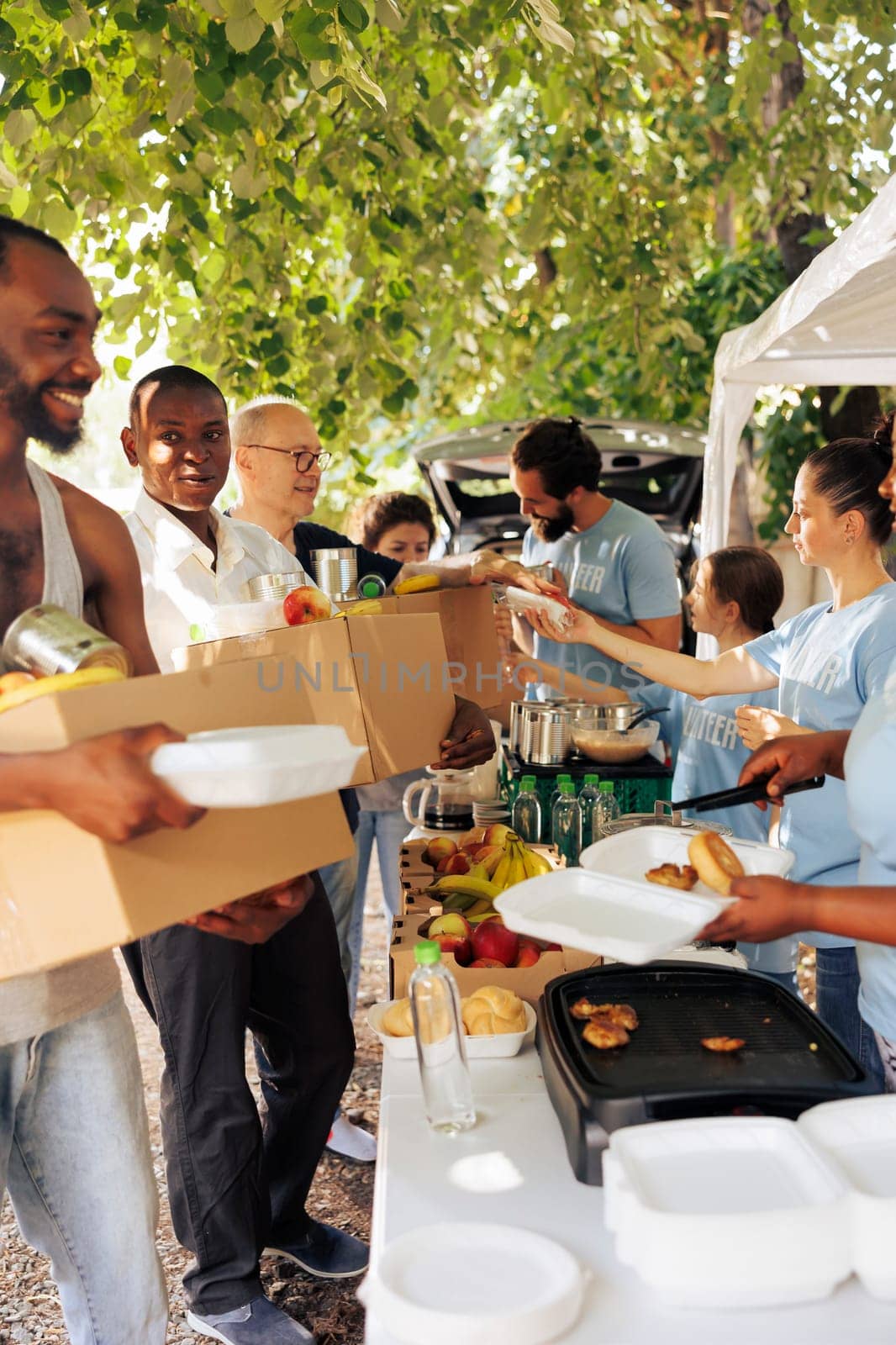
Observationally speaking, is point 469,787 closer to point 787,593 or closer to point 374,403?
point 374,403

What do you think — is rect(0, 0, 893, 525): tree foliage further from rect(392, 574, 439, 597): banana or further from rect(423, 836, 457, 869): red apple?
rect(423, 836, 457, 869): red apple

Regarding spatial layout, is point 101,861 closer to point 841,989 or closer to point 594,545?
point 841,989

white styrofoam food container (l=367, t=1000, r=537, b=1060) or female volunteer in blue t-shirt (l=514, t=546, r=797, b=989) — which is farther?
female volunteer in blue t-shirt (l=514, t=546, r=797, b=989)

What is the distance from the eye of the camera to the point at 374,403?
7.48 metres

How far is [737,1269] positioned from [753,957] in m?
2.18

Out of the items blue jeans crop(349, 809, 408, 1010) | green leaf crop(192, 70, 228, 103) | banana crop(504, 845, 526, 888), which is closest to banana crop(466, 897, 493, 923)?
banana crop(504, 845, 526, 888)

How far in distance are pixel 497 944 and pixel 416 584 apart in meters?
1.19

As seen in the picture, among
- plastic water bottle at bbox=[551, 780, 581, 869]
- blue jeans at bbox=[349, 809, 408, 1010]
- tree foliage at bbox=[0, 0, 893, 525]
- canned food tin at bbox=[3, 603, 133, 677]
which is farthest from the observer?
blue jeans at bbox=[349, 809, 408, 1010]

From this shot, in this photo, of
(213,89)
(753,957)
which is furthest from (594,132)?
(753,957)

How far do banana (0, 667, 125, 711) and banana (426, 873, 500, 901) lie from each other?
57.4 inches

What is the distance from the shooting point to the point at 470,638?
3.52 meters

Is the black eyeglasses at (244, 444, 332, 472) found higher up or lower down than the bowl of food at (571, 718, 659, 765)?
higher up

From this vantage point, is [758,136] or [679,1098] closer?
[679,1098]

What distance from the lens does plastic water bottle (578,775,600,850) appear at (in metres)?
3.51
